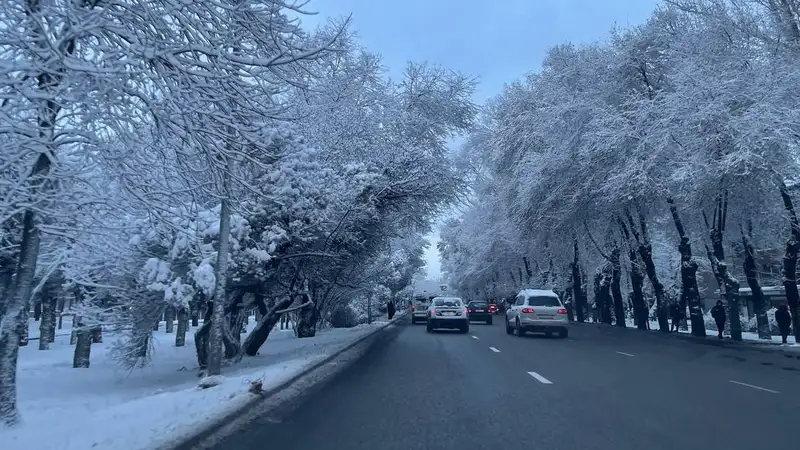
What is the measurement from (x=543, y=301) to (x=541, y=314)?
691 millimetres

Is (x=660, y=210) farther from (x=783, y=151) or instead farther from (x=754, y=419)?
(x=754, y=419)

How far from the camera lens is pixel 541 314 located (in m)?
28.5

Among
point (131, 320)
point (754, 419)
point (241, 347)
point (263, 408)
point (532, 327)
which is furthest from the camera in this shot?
point (532, 327)

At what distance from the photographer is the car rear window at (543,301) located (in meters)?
28.9

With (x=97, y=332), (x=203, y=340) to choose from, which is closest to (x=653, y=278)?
(x=203, y=340)

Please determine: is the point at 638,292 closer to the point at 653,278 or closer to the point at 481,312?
the point at 653,278

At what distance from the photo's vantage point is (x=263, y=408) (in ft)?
33.9

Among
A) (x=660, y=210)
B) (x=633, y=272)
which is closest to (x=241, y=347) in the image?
(x=660, y=210)

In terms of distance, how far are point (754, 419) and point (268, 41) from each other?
26.0 feet

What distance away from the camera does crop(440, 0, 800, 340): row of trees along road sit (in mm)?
20984

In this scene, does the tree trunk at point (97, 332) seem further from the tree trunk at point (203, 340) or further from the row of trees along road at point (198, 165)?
the tree trunk at point (203, 340)

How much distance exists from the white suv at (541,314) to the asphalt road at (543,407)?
410 inches

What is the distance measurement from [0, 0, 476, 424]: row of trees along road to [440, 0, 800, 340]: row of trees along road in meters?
5.64

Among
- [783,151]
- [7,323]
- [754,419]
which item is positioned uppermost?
[783,151]
